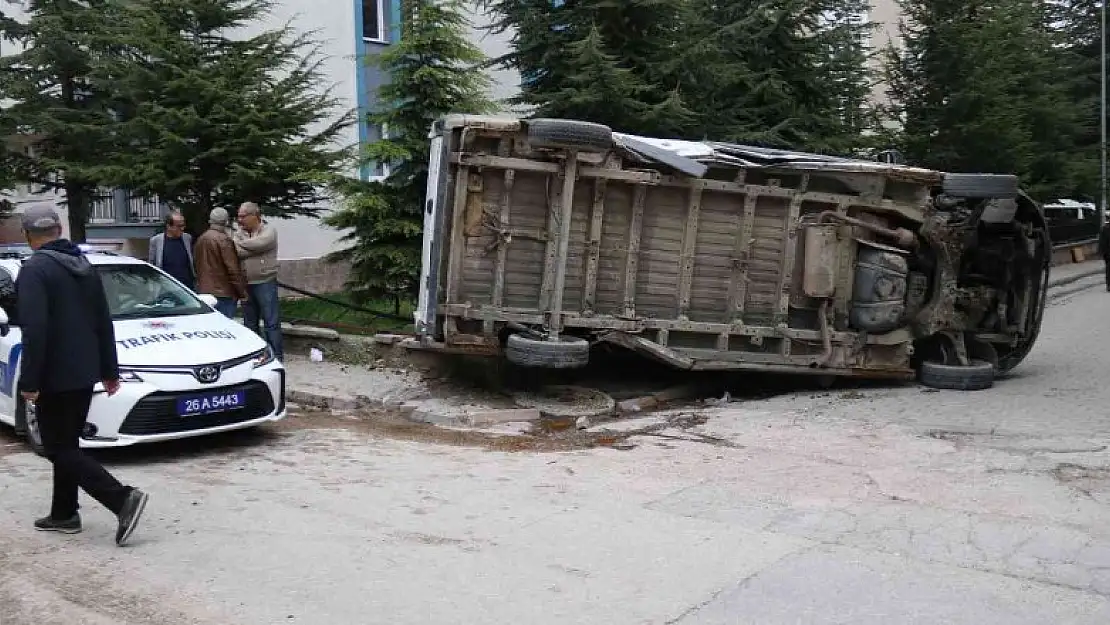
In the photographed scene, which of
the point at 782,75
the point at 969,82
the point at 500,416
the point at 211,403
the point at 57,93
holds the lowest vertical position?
the point at 500,416

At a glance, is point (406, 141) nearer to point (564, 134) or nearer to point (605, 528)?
point (564, 134)

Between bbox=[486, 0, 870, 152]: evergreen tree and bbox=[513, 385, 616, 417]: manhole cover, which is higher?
bbox=[486, 0, 870, 152]: evergreen tree

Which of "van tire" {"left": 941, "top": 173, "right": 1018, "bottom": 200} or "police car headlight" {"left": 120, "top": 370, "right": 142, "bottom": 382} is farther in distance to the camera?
"van tire" {"left": 941, "top": 173, "right": 1018, "bottom": 200}

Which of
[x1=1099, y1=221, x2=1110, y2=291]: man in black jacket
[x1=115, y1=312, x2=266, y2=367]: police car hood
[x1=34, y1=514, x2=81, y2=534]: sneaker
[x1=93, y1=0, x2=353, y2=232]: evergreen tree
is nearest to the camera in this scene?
[x1=34, y1=514, x2=81, y2=534]: sneaker

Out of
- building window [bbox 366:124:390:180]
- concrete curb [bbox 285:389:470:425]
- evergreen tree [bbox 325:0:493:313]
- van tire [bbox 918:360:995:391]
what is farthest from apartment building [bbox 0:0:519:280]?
van tire [bbox 918:360:995:391]

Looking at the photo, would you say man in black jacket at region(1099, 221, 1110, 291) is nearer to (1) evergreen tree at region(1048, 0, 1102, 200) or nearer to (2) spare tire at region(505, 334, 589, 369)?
(1) evergreen tree at region(1048, 0, 1102, 200)

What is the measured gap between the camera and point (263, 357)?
7.94m

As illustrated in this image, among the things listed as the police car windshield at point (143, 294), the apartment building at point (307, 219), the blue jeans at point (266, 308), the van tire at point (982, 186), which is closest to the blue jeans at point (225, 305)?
the blue jeans at point (266, 308)

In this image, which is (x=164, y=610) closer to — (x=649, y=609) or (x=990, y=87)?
(x=649, y=609)

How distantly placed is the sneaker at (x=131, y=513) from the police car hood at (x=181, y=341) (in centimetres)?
205

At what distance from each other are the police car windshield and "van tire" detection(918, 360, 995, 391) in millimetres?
7080

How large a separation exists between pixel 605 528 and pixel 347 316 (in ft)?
26.6

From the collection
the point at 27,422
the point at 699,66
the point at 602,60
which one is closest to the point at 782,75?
the point at 699,66

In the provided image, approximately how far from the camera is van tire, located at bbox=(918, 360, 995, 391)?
998 cm
